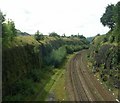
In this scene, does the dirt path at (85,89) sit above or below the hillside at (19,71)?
below

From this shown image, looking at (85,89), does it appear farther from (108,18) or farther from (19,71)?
(108,18)

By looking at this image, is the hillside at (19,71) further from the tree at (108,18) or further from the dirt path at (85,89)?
the tree at (108,18)

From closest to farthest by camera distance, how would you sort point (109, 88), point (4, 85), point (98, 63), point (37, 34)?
point (4, 85) < point (109, 88) < point (98, 63) < point (37, 34)

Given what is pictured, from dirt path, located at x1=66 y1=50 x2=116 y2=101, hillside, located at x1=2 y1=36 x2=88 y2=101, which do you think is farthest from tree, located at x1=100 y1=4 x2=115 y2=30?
hillside, located at x1=2 y1=36 x2=88 y2=101

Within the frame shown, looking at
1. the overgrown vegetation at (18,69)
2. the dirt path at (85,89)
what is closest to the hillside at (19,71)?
the overgrown vegetation at (18,69)

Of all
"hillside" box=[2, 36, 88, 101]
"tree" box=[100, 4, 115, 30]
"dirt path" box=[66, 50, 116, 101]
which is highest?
"tree" box=[100, 4, 115, 30]

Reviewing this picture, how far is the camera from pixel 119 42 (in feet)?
227

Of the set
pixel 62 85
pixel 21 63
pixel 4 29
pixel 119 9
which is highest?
pixel 119 9

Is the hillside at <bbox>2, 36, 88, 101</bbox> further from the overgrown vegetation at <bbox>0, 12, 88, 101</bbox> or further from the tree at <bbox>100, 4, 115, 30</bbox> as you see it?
the tree at <bbox>100, 4, 115, 30</bbox>

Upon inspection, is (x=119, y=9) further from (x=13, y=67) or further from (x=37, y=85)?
(x=13, y=67)

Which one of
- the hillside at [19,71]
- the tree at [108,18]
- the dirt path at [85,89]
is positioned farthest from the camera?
the tree at [108,18]

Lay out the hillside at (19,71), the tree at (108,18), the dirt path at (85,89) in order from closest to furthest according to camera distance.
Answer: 1. the hillside at (19,71)
2. the dirt path at (85,89)
3. the tree at (108,18)

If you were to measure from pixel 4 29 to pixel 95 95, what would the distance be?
703 inches

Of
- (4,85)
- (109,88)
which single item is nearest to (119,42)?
(109,88)
